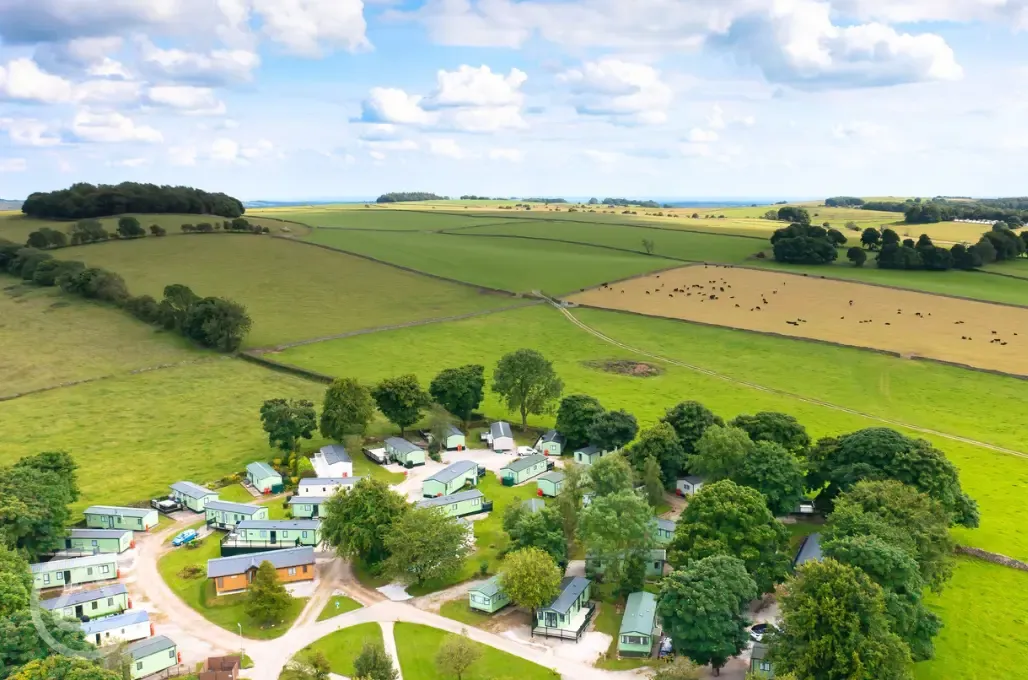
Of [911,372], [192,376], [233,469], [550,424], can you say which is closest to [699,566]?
[550,424]

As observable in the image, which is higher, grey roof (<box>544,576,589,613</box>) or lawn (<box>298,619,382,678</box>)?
grey roof (<box>544,576,589,613</box>)

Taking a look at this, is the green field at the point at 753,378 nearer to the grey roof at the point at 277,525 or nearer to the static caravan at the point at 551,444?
the static caravan at the point at 551,444

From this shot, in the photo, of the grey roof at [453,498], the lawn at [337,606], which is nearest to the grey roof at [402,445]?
the grey roof at [453,498]

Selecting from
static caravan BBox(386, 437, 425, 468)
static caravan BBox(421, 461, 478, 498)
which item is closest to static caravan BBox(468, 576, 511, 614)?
static caravan BBox(421, 461, 478, 498)

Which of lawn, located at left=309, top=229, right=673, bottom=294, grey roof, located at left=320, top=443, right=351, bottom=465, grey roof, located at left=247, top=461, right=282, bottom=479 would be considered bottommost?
grey roof, located at left=247, top=461, right=282, bottom=479

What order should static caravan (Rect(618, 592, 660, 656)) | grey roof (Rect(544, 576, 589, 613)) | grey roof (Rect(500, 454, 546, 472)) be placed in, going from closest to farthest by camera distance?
static caravan (Rect(618, 592, 660, 656)), grey roof (Rect(544, 576, 589, 613)), grey roof (Rect(500, 454, 546, 472))

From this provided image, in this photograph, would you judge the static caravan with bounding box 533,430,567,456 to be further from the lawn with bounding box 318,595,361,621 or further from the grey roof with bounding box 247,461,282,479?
the lawn with bounding box 318,595,361,621
